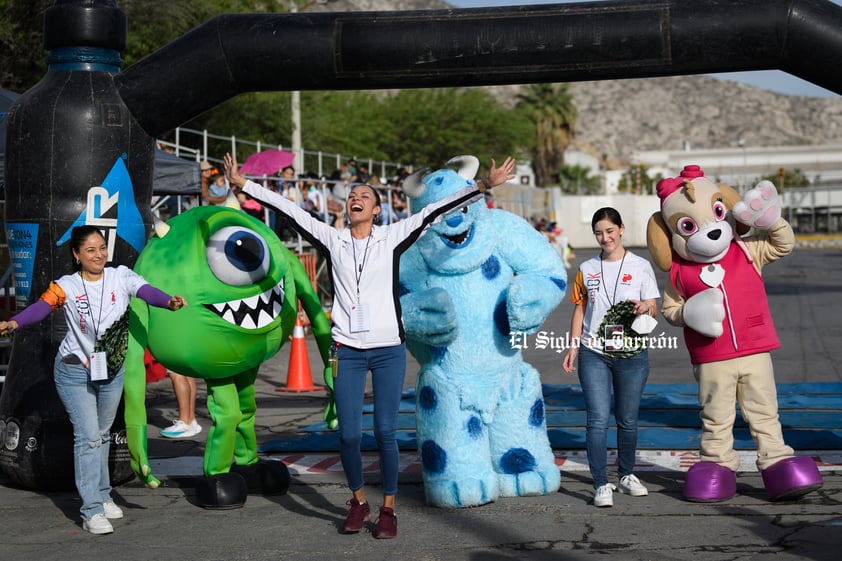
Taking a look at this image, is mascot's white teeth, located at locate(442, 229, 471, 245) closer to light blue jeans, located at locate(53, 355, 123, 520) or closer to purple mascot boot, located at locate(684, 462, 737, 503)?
purple mascot boot, located at locate(684, 462, 737, 503)

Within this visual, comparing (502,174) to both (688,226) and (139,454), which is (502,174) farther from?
(139,454)

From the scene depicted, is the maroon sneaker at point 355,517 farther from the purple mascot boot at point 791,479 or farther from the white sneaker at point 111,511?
the purple mascot boot at point 791,479

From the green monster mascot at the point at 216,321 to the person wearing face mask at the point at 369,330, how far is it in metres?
0.62

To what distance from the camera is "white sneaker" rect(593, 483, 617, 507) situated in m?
6.57

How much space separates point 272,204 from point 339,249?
0.45m

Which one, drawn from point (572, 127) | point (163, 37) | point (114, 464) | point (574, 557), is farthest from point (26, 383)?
point (572, 127)

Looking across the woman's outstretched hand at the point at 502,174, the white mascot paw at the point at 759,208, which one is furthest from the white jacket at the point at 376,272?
the white mascot paw at the point at 759,208

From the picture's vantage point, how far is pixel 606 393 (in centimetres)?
680

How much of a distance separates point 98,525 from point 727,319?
373 centimetres

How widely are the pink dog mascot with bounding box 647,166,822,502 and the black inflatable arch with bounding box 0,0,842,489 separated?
83cm

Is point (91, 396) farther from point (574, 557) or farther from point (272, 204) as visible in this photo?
point (574, 557)

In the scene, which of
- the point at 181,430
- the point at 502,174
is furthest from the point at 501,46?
the point at 181,430

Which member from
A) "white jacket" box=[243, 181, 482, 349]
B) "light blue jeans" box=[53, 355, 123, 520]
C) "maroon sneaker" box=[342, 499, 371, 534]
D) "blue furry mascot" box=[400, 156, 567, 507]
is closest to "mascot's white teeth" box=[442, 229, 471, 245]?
"blue furry mascot" box=[400, 156, 567, 507]

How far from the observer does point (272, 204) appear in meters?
6.39
